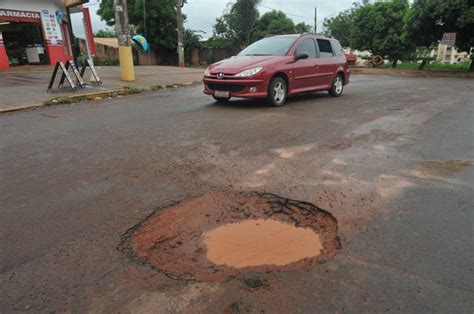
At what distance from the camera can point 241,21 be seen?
131 feet

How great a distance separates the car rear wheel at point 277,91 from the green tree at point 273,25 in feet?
125

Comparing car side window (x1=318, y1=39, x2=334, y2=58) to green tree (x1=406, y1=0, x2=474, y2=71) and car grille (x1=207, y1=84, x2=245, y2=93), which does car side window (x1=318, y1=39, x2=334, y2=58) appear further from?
green tree (x1=406, y1=0, x2=474, y2=71)

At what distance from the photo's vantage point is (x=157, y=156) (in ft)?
16.4

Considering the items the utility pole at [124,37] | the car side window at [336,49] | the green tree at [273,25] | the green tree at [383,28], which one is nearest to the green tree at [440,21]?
the green tree at [383,28]


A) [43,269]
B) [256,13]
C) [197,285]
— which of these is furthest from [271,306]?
[256,13]

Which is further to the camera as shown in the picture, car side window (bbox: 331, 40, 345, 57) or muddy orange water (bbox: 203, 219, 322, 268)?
car side window (bbox: 331, 40, 345, 57)

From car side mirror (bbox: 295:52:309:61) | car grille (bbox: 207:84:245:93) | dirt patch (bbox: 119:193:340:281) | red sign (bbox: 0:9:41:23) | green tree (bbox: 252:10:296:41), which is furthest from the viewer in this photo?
green tree (bbox: 252:10:296:41)

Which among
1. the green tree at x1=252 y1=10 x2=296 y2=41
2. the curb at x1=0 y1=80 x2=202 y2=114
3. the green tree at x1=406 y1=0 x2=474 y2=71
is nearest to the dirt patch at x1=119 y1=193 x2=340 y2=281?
the curb at x1=0 y1=80 x2=202 y2=114

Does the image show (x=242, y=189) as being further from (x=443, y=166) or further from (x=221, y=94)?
(x=221, y=94)

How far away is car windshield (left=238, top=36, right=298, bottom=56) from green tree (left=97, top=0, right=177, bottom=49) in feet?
85.5

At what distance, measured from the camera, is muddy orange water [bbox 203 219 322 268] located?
2.72m

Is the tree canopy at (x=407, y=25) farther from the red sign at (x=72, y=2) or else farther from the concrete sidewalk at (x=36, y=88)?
the red sign at (x=72, y=2)

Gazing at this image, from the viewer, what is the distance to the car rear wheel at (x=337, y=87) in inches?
416

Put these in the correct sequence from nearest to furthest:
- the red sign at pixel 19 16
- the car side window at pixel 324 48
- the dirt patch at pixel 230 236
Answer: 1. the dirt patch at pixel 230 236
2. the car side window at pixel 324 48
3. the red sign at pixel 19 16
